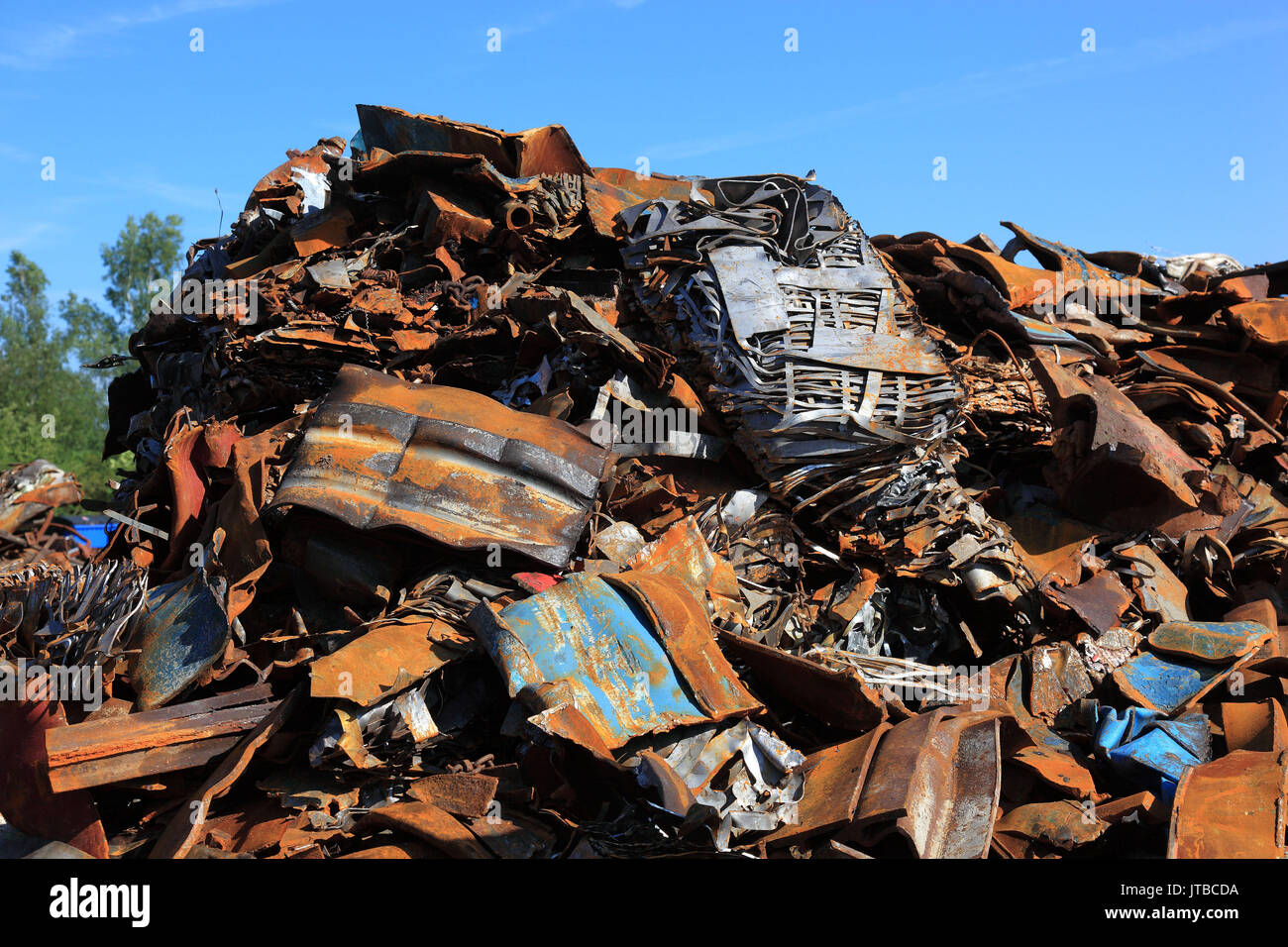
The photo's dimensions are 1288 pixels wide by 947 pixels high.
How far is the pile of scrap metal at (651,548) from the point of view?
3541mm

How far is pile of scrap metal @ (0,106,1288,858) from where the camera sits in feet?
11.6

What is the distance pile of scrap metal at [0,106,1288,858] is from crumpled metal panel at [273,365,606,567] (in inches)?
0.8

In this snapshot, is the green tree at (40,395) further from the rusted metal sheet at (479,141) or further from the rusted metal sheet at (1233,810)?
the rusted metal sheet at (1233,810)

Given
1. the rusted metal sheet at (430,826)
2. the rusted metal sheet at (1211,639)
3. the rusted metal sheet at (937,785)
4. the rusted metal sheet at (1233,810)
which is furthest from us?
the rusted metal sheet at (1211,639)

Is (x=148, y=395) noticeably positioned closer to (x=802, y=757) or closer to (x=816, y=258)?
(x=816, y=258)

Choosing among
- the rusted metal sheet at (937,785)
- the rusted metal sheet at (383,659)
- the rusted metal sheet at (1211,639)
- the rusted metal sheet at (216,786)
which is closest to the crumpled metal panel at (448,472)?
the rusted metal sheet at (383,659)

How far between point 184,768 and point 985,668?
11.9ft

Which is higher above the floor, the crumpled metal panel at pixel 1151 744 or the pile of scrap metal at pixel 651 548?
the pile of scrap metal at pixel 651 548

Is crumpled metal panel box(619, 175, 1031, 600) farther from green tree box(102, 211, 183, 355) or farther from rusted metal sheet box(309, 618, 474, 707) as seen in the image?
green tree box(102, 211, 183, 355)

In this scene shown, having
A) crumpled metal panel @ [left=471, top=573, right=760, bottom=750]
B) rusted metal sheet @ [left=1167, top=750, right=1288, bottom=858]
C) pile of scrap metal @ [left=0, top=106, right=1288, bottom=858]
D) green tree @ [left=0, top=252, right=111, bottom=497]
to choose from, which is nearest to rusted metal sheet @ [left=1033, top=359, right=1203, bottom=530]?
pile of scrap metal @ [left=0, top=106, right=1288, bottom=858]

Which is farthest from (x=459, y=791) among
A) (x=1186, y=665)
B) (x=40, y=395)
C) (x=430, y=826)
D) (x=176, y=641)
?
(x=40, y=395)

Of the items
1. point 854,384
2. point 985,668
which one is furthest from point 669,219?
point 985,668

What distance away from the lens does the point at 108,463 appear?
26.0m

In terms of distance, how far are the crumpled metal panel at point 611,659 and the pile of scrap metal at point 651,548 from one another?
17 millimetres
